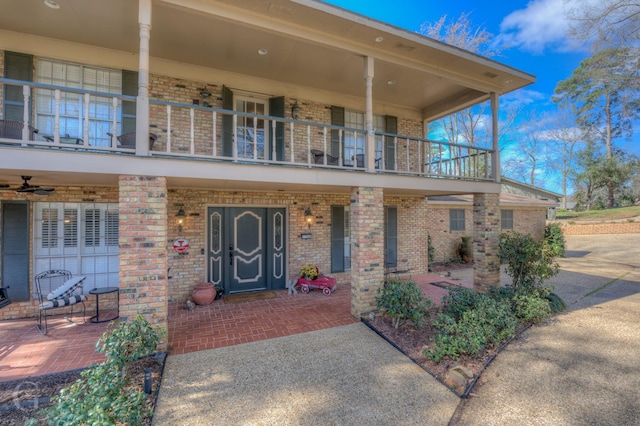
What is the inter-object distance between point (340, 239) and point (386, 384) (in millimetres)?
4891

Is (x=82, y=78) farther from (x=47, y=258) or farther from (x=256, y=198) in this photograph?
(x=256, y=198)

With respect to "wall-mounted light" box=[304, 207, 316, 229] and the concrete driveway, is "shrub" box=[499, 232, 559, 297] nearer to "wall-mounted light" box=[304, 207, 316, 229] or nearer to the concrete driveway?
the concrete driveway

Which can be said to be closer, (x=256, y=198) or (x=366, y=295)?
(x=366, y=295)

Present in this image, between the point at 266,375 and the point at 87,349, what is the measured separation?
2840 mm

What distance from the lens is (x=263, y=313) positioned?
5.84 meters

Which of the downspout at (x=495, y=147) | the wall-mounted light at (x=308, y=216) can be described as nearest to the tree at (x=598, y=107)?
the downspout at (x=495, y=147)

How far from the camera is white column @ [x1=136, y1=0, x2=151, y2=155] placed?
4.12 m

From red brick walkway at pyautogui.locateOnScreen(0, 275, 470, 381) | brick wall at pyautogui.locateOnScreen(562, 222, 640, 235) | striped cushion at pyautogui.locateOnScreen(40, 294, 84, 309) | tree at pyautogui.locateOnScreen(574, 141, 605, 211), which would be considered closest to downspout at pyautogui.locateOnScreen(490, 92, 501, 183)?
red brick walkway at pyautogui.locateOnScreen(0, 275, 470, 381)

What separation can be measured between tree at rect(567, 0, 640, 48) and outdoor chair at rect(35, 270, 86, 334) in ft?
59.6

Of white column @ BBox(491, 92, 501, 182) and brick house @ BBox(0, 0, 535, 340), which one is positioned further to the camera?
white column @ BBox(491, 92, 501, 182)

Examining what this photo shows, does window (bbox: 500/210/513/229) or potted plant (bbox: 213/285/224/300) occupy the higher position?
window (bbox: 500/210/513/229)

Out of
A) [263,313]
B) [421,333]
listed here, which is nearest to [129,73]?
[263,313]

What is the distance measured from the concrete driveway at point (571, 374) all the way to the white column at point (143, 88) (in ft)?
17.1

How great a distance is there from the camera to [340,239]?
Result: 8219mm
